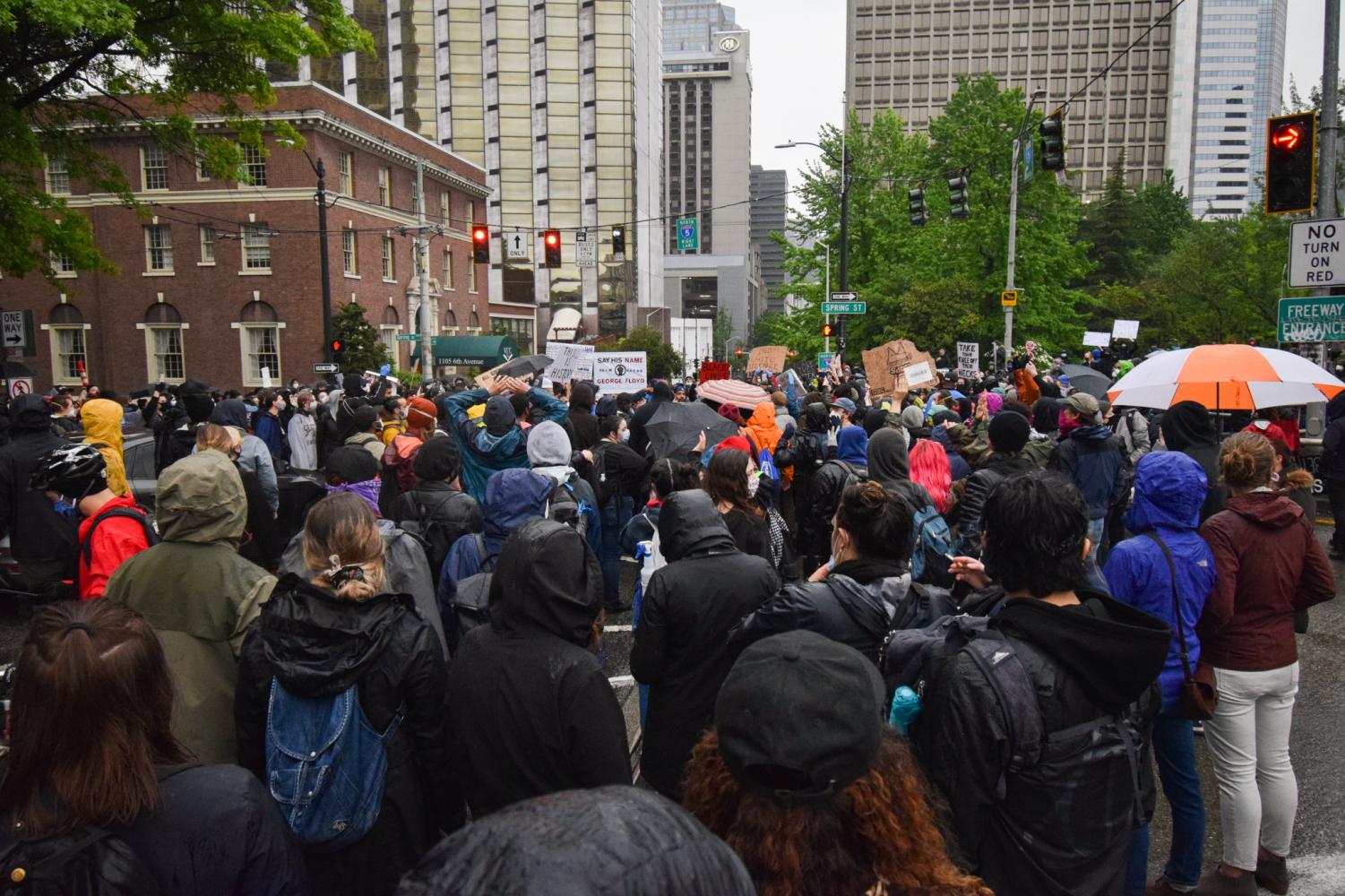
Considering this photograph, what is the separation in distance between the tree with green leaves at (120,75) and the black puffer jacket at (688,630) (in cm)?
1107

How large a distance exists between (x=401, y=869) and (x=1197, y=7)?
188 metres

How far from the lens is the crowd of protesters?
1779mm

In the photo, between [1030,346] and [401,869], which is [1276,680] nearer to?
[401,869]

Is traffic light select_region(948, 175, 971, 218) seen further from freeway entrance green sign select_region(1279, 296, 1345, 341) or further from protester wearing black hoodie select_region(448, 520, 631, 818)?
protester wearing black hoodie select_region(448, 520, 631, 818)

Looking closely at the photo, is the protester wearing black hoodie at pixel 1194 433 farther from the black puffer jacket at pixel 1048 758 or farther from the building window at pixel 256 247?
the building window at pixel 256 247

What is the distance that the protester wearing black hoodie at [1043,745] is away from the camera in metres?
2.63

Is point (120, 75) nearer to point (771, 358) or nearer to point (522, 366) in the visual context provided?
point (522, 366)

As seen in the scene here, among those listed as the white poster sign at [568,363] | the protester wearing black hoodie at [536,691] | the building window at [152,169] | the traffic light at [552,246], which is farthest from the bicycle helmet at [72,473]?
the building window at [152,169]

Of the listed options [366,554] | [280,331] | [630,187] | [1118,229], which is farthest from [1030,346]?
[630,187]

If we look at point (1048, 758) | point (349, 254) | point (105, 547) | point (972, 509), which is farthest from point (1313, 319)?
point (349, 254)

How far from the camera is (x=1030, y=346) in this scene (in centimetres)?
2356

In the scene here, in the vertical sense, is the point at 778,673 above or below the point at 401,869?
above

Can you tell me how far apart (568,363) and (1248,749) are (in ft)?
34.3

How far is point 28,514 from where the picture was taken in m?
6.69
